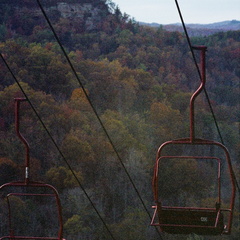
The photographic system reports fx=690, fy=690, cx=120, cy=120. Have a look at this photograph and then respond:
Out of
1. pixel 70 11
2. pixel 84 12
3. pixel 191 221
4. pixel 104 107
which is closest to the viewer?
pixel 191 221

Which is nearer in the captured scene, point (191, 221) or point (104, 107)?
point (191, 221)

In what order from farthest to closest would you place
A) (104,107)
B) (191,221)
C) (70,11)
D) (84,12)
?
1. (84,12)
2. (70,11)
3. (104,107)
4. (191,221)

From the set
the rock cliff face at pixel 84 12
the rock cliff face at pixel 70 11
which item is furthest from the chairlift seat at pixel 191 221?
the rock cliff face at pixel 84 12

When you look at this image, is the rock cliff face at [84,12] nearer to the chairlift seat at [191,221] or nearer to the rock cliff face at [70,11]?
the rock cliff face at [70,11]

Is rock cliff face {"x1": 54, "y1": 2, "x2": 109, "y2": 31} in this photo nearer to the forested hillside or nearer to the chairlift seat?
the forested hillside

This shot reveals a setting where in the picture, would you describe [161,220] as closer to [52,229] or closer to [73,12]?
[52,229]

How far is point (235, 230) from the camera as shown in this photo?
1021 inches

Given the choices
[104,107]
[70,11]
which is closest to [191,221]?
[104,107]

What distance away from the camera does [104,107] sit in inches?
1715

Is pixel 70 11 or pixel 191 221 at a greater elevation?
pixel 191 221

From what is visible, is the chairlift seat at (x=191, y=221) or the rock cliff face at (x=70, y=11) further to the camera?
the rock cliff face at (x=70, y=11)

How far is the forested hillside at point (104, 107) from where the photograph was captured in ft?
104

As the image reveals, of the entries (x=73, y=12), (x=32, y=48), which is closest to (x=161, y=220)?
(x=32, y=48)

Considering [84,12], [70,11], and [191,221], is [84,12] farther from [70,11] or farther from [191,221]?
[191,221]
